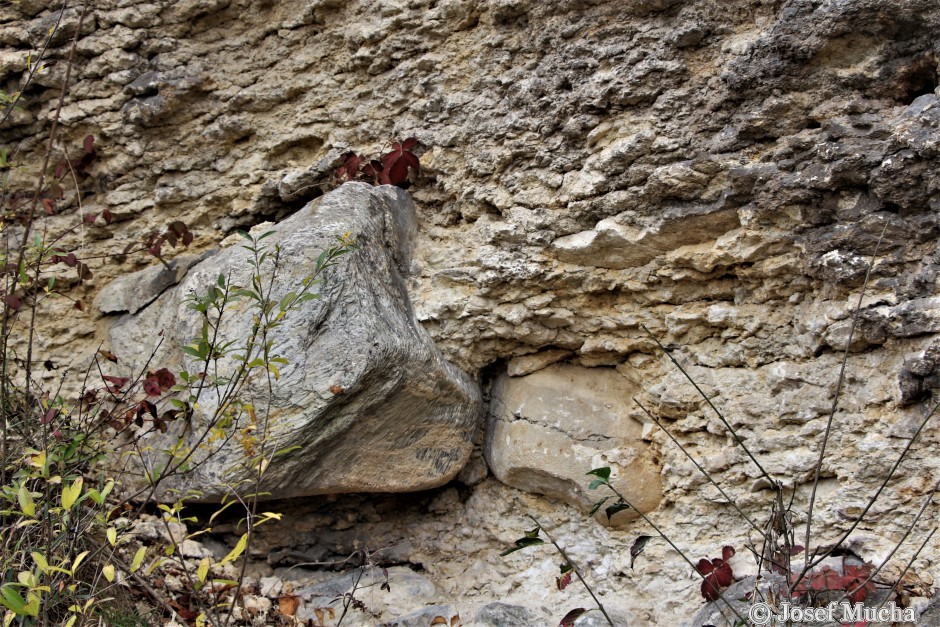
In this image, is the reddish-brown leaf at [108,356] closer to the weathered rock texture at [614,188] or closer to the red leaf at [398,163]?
the weathered rock texture at [614,188]

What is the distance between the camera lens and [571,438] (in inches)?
106

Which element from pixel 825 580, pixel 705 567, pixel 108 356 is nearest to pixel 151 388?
pixel 108 356

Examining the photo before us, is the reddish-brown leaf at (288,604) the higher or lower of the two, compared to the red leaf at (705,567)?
lower

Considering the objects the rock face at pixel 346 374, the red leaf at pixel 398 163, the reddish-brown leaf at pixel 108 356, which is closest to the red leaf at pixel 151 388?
the rock face at pixel 346 374

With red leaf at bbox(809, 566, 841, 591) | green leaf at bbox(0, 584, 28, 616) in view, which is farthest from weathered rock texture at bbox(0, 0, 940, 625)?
green leaf at bbox(0, 584, 28, 616)

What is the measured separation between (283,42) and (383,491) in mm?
1908

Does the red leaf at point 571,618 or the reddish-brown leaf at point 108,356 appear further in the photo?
the reddish-brown leaf at point 108,356

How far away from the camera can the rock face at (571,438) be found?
2611 millimetres

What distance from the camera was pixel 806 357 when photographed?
7.88 ft

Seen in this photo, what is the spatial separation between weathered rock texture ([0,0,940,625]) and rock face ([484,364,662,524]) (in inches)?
2.6

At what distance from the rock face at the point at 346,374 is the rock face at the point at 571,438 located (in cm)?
15

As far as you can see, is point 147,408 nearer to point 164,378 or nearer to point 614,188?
point 164,378

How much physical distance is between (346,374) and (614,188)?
1.08m

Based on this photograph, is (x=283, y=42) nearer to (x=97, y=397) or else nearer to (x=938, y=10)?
(x=97, y=397)
